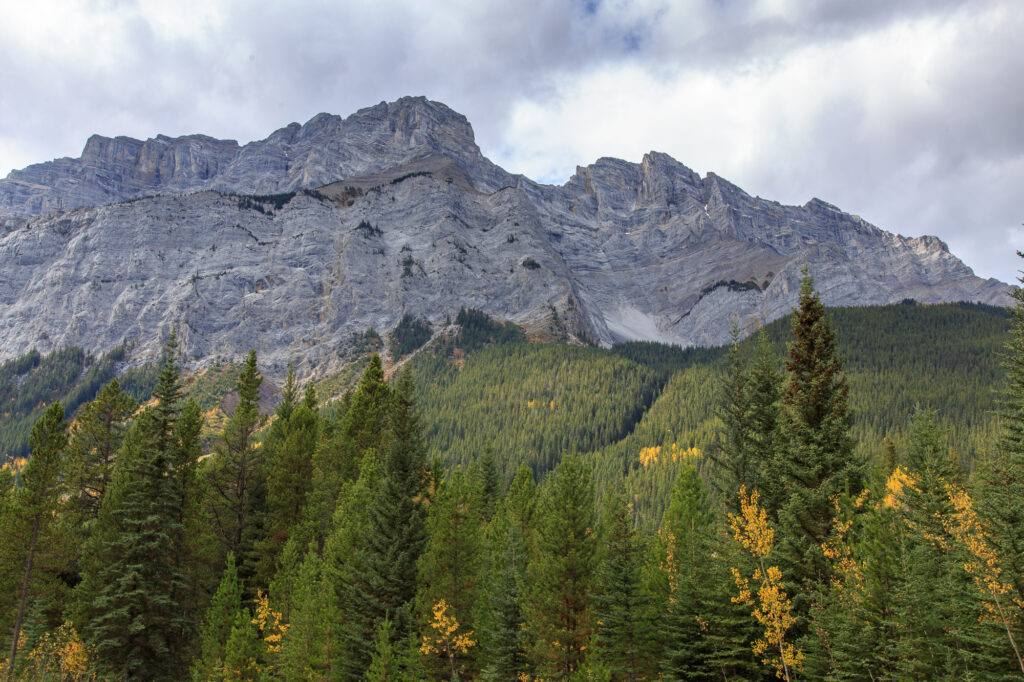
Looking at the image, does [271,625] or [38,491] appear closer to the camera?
[271,625]

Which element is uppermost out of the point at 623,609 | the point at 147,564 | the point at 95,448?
the point at 95,448

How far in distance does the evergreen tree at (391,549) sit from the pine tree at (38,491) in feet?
54.9

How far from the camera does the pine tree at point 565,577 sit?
2414 cm

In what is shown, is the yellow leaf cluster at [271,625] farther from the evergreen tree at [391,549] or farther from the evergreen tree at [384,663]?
the evergreen tree at [384,663]

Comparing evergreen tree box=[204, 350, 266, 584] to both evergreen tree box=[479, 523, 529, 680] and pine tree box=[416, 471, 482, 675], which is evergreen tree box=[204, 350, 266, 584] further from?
evergreen tree box=[479, 523, 529, 680]

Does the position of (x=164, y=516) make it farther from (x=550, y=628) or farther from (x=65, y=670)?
(x=550, y=628)

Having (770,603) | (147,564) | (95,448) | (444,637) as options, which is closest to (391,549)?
(444,637)

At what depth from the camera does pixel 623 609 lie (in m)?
23.8

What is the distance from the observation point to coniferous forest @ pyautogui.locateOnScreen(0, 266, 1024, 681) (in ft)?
59.9

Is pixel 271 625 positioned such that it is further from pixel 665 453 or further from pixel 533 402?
pixel 533 402

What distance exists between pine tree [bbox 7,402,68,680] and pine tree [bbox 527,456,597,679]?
26422 mm

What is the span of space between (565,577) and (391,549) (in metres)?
9.79

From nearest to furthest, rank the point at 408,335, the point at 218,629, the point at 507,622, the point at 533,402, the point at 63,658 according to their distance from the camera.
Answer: the point at 507,622 < the point at 63,658 < the point at 218,629 < the point at 533,402 < the point at 408,335

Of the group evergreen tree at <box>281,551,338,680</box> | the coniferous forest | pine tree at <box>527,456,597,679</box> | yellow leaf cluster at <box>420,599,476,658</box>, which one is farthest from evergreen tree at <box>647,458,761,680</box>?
evergreen tree at <box>281,551,338,680</box>
